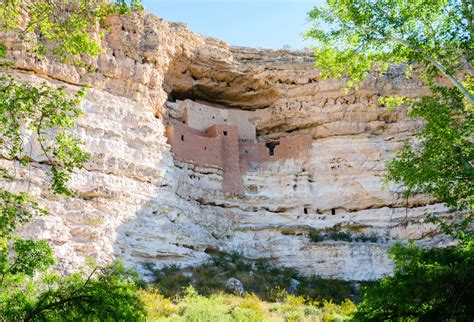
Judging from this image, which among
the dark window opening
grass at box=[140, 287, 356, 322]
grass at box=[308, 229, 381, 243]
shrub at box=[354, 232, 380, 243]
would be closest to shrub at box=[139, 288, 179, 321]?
grass at box=[140, 287, 356, 322]

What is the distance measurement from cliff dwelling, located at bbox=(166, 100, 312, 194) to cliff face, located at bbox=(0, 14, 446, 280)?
5 cm

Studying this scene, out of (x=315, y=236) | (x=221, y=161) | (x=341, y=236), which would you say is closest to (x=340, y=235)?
(x=341, y=236)

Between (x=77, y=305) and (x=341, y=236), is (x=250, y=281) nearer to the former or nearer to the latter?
(x=341, y=236)

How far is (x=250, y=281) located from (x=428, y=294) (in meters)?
10.3

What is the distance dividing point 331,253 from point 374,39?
964 centimetres

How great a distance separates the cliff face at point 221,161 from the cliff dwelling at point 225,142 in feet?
→ 0.17

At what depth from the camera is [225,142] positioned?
20.4m

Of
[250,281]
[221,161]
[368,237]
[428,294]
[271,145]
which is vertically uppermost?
[271,145]

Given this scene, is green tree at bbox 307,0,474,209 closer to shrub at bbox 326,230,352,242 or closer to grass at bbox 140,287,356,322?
grass at bbox 140,287,356,322

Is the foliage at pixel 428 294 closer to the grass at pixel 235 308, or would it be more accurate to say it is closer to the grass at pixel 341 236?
the grass at pixel 235 308

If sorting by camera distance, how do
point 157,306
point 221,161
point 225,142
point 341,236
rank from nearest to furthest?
1. point 157,306
2. point 341,236
3. point 221,161
4. point 225,142

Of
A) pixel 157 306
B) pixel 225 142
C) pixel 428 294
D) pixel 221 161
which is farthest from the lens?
pixel 225 142

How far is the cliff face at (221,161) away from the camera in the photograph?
1584 cm

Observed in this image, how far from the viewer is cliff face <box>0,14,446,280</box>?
52.0 ft
